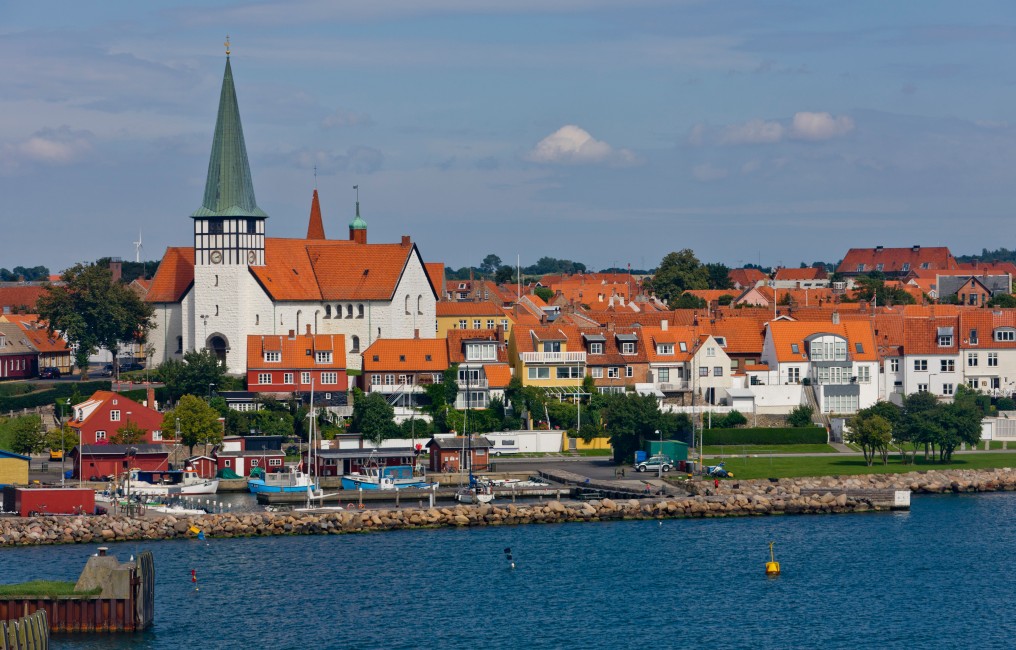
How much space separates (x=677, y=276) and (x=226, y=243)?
5443cm

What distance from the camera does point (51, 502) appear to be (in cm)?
5747

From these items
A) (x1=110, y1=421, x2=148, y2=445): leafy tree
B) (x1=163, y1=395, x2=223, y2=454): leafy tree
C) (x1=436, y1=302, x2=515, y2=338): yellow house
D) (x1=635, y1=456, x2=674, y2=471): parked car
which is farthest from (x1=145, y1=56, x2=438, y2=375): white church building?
(x1=635, y1=456, x2=674, y2=471): parked car

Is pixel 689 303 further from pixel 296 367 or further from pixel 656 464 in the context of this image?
pixel 656 464

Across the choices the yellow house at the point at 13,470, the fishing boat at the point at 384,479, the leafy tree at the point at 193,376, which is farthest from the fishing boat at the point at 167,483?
the leafy tree at the point at 193,376

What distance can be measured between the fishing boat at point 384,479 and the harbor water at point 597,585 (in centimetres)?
692

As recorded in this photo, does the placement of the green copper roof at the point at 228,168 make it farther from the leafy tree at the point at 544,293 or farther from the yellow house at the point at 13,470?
the leafy tree at the point at 544,293

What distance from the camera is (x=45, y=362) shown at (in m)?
93.0

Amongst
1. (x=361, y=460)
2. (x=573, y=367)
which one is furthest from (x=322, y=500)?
(x=573, y=367)

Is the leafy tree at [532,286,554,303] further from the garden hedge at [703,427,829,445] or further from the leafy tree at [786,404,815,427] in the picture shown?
the garden hedge at [703,427,829,445]

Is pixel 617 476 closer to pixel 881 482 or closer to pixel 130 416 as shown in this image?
pixel 881 482

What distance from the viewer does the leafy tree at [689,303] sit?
4469 inches

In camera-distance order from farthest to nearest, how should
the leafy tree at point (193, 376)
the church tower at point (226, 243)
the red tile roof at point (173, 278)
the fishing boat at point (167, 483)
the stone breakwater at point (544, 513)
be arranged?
the red tile roof at point (173, 278) < the church tower at point (226, 243) < the leafy tree at point (193, 376) < the fishing boat at point (167, 483) < the stone breakwater at point (544, 513)

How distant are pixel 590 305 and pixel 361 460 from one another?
5631cm

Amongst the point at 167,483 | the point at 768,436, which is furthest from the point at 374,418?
the point at 768,436
